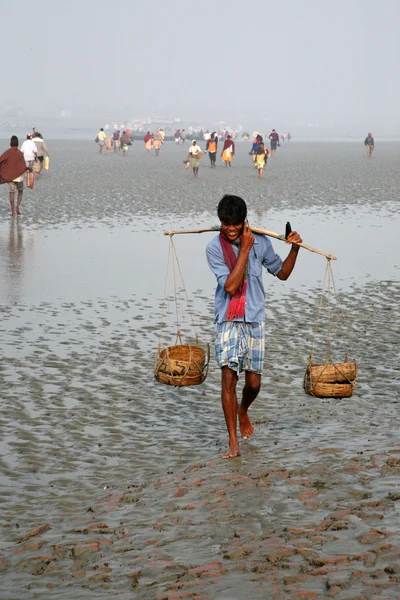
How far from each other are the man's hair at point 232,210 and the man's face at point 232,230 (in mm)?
30

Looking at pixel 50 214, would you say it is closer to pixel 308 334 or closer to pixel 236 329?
pixel 308 334

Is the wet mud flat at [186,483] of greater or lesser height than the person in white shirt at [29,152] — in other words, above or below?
below

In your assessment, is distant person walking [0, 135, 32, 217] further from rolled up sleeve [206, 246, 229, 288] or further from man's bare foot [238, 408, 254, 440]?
rolled up sleeve [206, 246, 229, 288]

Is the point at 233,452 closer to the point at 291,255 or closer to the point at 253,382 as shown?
the point at 253,382

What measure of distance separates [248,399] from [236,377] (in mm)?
313

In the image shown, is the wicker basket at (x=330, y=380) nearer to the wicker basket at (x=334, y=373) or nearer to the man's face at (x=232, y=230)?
the wicker basket at (x=334, y=373)

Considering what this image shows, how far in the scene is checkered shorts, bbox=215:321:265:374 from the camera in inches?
261

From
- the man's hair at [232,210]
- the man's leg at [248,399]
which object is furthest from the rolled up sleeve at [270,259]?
the man's leg at [248,399]

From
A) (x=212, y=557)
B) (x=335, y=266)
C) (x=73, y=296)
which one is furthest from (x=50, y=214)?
(x=212, y=557)

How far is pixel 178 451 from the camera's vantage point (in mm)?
6992

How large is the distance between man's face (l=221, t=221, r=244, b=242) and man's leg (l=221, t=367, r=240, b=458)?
825 mm

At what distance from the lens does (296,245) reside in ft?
21.6

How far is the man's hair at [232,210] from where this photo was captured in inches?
250

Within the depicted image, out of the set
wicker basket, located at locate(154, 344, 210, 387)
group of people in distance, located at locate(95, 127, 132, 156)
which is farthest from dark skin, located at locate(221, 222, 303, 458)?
group of people in distance, located at locate(95, 127, 132, 156)
